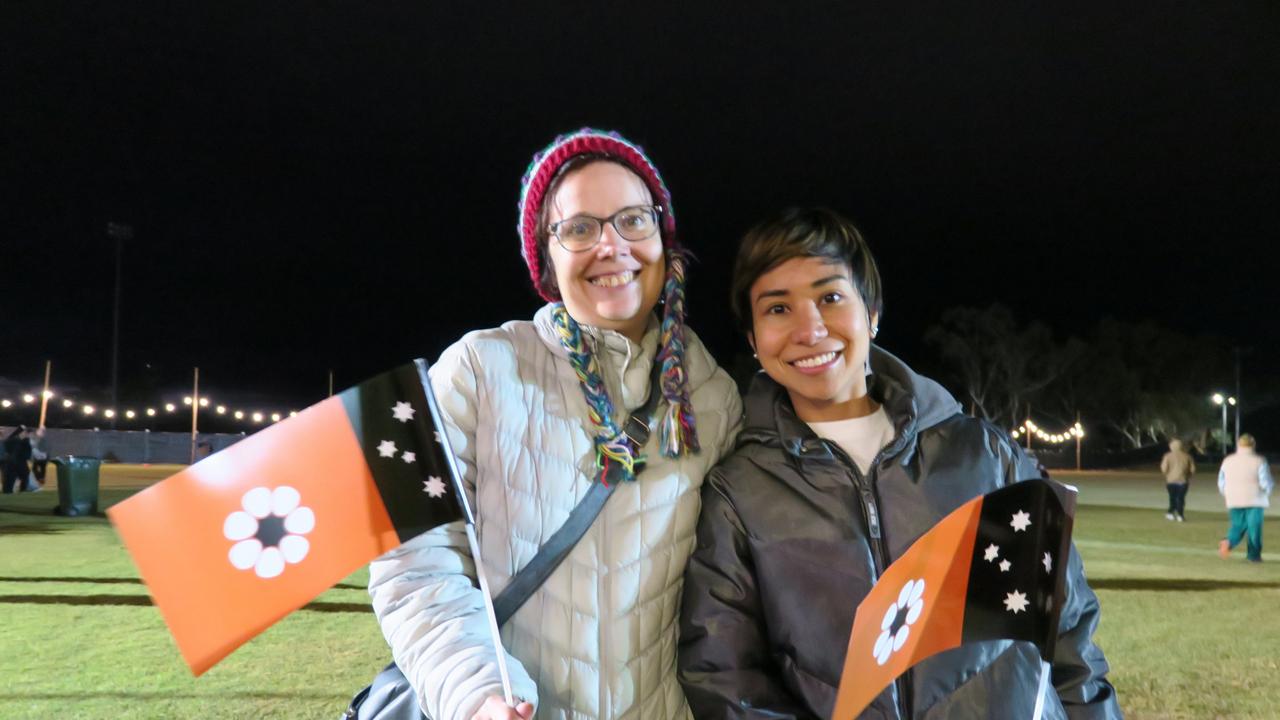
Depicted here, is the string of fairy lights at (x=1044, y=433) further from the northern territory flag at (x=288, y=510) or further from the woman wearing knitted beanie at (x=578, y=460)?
the northern territory flag at (x=288, y=510)

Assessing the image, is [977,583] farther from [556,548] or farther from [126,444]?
[126,444]

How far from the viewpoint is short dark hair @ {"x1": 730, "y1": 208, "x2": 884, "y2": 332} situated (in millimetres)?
2471

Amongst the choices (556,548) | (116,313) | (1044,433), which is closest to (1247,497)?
(556,548)

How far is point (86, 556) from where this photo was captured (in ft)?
36.7

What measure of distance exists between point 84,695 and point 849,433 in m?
5.10

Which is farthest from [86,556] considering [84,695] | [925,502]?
[925,502]

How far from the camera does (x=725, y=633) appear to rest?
2172mm

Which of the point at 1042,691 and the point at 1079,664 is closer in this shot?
the point at 1042,691

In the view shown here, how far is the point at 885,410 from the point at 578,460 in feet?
2.94

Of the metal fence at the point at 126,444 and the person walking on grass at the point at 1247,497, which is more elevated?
the person walking on grass at the point at 1247,497

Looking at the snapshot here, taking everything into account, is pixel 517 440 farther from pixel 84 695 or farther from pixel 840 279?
pixel 84 695

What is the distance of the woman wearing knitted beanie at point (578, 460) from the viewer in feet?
6.62

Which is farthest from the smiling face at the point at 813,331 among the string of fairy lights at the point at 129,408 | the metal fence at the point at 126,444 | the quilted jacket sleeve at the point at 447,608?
the string of fairy lights at the point at 129,408

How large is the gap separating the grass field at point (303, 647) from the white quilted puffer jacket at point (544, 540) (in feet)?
11.4
